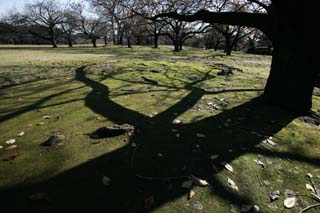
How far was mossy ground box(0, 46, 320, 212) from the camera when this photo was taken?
1.74 metres

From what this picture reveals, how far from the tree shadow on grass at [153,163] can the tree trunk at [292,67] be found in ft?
1.07

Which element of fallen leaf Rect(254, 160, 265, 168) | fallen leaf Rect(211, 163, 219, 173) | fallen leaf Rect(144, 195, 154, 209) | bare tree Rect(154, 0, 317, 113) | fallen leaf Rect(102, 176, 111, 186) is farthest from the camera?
bare tree Rect(154, 0, 317, 113)

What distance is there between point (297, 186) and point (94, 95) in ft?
11.4

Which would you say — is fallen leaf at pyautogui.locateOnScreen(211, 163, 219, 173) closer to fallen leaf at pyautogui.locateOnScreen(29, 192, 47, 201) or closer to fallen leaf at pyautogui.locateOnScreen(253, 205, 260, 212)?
fallen leaf at pyautogui.locateOnScreen(253, 205, 260, 212)

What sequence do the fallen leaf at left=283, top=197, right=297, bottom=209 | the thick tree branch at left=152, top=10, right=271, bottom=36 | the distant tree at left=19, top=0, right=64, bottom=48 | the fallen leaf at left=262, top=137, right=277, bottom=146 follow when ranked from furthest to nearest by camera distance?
the distant tree at left=19, top=0, right=64, bottom=48
the thick tree branch at left=152, top=10, right=271, bottom=36
the fallen leaf at left=262, top=137, right=277, bottom=146
the fallen leaf at left=283, top=197, right=297, bottom=209

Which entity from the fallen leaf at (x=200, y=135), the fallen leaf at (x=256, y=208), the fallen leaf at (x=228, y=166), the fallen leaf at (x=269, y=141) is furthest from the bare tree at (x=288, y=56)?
the fallen leaf at (x=256, y=208)

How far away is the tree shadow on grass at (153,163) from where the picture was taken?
1674mm

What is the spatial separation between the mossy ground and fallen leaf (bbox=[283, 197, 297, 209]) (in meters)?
0.03

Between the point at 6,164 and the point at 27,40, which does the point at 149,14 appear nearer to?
the point at 6,164

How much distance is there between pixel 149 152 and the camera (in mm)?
2344

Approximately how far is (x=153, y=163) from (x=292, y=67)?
9.19 ft

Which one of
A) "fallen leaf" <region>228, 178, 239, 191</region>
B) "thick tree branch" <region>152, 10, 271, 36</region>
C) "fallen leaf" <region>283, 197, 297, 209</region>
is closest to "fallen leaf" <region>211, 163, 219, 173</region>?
"fallen leaf" <region>228, 178, 239, 191</region>

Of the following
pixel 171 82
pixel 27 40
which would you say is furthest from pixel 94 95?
pixel 27 40

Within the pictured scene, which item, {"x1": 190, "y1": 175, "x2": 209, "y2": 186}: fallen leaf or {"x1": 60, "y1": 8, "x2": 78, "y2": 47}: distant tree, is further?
{"x1": 60, "y1": 8, "x2": 78, "y2": 47}: distant tree
